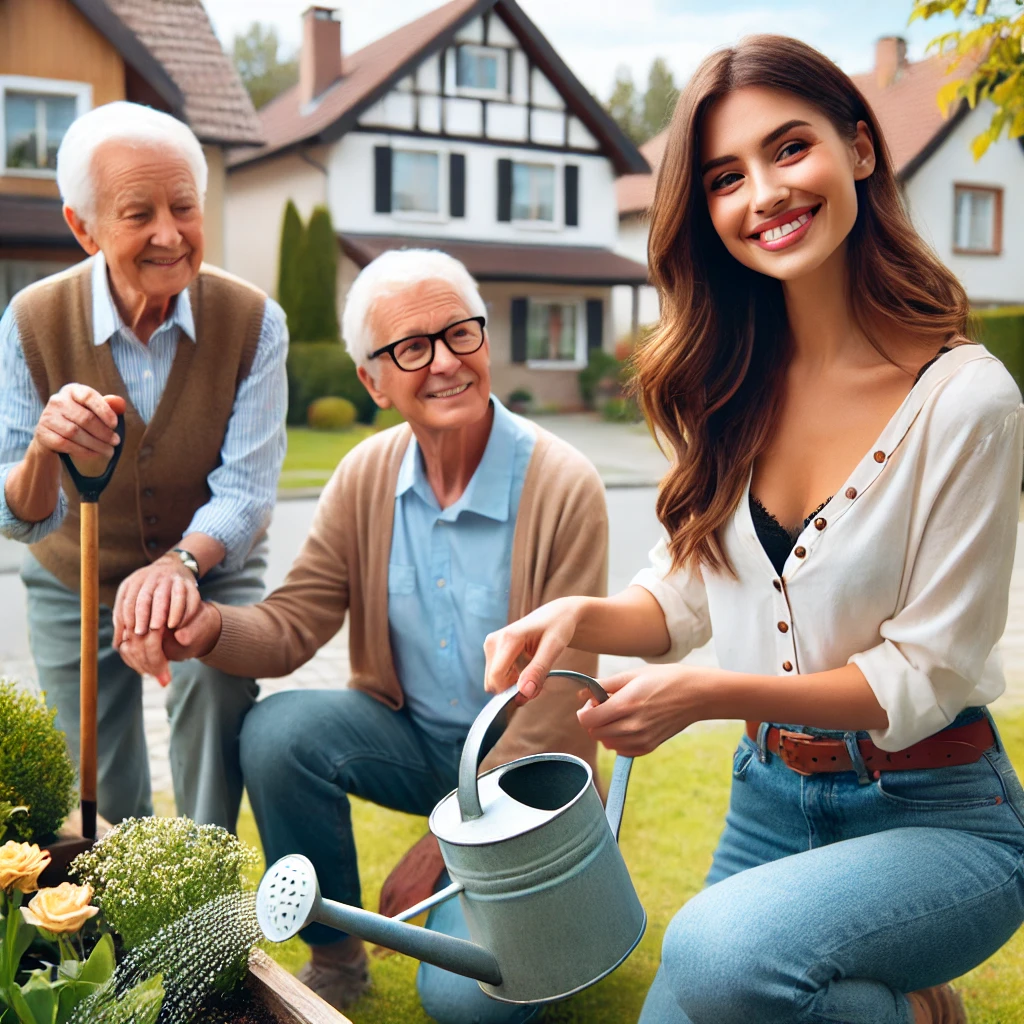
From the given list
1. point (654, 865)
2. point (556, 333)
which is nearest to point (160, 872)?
point (654, 865)

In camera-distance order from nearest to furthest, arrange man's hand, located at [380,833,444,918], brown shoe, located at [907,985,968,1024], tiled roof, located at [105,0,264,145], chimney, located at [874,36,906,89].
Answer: brown shoe, located at [907,985,968,1024]
man's hand, located at [380,833,444,918]
tiled roof, located at [105,0,264,145]
chimney, located at [874,36,906,89]

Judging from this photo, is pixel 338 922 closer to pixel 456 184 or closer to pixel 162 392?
pixel 162 392

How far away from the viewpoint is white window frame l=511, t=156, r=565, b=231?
22.1 metres

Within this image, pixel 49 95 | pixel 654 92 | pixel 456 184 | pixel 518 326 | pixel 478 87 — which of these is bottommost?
pixel 518 326

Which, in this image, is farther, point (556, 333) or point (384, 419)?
point (556, 333)

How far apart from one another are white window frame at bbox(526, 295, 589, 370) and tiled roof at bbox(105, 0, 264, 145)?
23.0 ft

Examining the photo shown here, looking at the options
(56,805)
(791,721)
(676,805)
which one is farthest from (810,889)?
(676,805)

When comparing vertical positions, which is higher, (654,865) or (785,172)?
(785,172)

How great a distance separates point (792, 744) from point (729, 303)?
2.06 feet

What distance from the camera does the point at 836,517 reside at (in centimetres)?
155

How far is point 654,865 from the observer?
9.71 ft

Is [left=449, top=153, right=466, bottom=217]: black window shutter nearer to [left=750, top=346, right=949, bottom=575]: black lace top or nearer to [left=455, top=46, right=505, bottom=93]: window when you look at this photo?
[left=455, top=46, right=505, bottom=93]: window

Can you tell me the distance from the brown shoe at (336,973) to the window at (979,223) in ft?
80.9

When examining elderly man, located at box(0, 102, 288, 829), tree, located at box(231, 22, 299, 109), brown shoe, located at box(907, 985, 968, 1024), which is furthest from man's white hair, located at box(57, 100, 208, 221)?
tree, located at box(231, 22, 299, 109)
